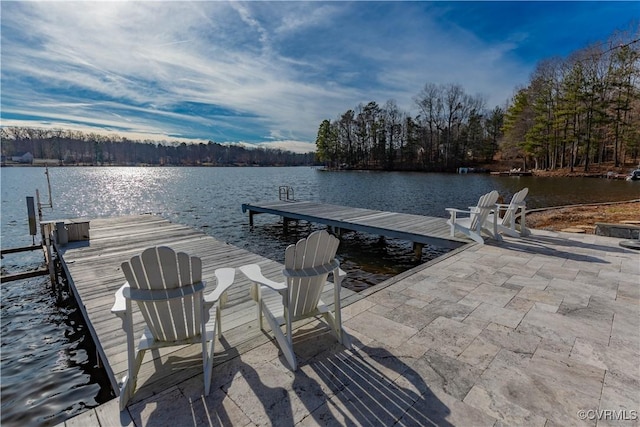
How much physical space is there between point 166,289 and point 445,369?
185 cm

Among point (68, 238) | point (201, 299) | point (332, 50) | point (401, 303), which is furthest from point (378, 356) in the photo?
point (332, 50)

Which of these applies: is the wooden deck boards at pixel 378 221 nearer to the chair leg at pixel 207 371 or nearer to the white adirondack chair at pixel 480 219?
the white adirondack chair at pixel 480 219

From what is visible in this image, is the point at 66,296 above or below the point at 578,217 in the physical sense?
below

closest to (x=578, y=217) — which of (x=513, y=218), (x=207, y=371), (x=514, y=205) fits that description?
(x=513, y=218)

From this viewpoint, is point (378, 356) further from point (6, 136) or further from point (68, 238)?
point (6, 136)

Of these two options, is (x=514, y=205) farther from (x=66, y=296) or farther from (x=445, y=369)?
(x=66, y=296)

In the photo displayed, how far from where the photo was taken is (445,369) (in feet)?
6.77

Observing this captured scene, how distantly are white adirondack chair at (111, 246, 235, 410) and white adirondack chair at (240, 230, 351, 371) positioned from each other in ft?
1.46

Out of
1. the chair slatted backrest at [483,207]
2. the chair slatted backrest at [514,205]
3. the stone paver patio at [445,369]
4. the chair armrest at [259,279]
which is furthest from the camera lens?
the chair slatted backrest at [514,205]

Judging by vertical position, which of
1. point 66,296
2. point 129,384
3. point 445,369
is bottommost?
point 66,296

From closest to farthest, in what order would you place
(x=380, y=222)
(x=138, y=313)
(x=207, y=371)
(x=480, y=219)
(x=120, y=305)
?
(x=120, y=305) < (x=207, y=371) < (x=138, y=313) < (x=480, y=219) < (x=380, y=222)

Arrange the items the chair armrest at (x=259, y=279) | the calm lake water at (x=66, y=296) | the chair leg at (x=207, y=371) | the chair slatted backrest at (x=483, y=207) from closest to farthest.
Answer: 1. the chair leg at (x=207, y=371)
2. the chair armrest at (x=259, y=279)
3. the calm lake water at (x=66, y=296)
4. the chair slatted backrest at (x=483, y=207)

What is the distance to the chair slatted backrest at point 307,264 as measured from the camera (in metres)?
2.07

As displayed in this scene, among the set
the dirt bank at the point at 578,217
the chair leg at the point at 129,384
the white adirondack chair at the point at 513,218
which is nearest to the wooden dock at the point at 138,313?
the chair leg at the point at 129,384
